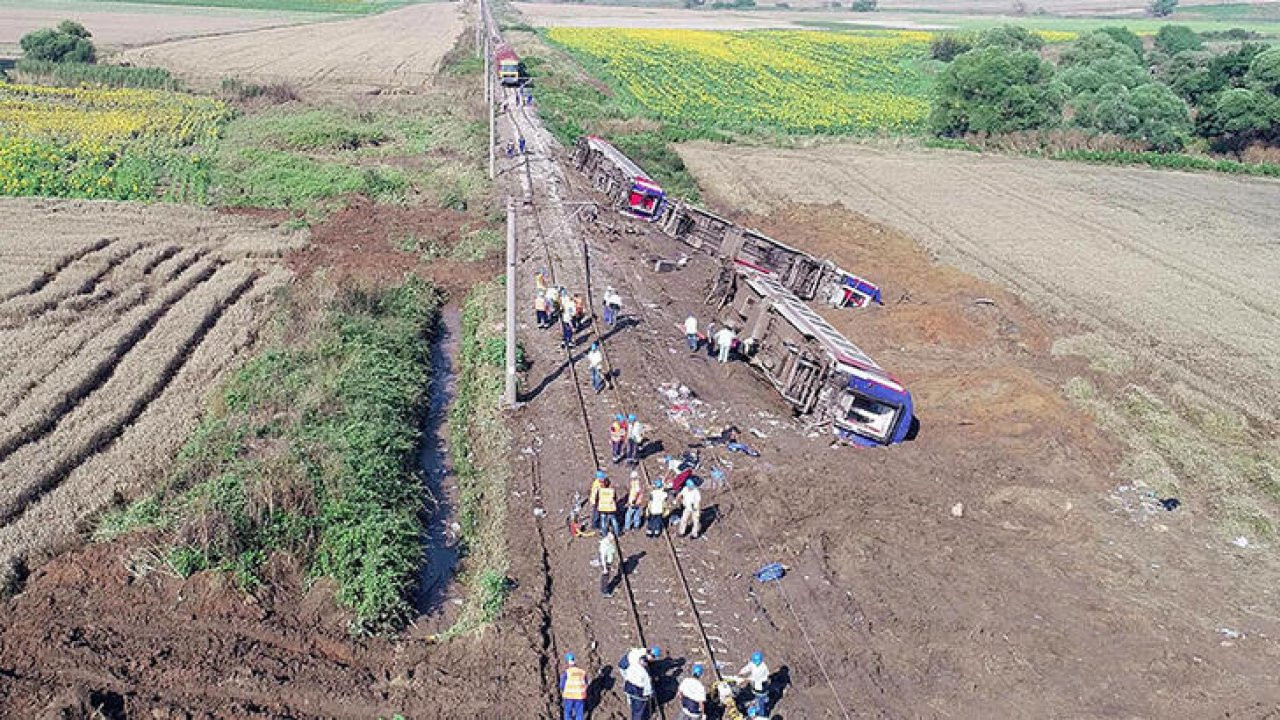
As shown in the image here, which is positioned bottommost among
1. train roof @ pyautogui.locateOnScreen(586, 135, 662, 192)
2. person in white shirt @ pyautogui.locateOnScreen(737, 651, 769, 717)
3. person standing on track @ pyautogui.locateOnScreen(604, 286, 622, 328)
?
person in white shirt @ pyautogui.locateOnScreen(737, 651, 769, 717)

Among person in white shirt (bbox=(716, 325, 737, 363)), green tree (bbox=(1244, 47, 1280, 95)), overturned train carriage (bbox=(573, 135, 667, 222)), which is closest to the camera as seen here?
person in white shirt (bbox=(716, 325, 737, 363))

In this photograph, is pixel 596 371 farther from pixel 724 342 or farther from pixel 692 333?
pixel 724 342

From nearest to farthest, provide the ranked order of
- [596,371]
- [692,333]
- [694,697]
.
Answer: [694,697]
[596,371]
[692,333]

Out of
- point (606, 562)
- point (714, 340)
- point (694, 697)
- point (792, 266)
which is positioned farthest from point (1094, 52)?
point (694, 697)

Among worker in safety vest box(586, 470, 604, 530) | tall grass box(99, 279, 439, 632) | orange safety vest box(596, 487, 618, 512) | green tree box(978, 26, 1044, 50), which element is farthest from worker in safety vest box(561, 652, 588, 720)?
green tree box(978, 26, 1044, 50)

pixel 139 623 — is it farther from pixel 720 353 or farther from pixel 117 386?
pixel 720 353

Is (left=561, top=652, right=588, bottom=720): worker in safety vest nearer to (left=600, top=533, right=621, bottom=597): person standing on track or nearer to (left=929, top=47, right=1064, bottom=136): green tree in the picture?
(left=600, top=533, right=621, bottom=597): person standing on track

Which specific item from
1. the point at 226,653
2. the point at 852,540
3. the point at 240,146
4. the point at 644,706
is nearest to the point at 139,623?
the point at 226,653
